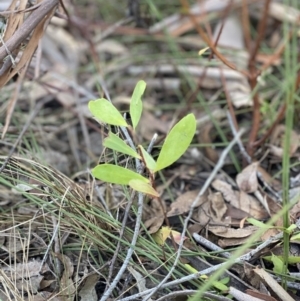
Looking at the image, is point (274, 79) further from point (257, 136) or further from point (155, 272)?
point (155, 272)

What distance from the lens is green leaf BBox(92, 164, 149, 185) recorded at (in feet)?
2.75

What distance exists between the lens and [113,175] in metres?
0.84

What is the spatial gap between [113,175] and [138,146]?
0.07 m

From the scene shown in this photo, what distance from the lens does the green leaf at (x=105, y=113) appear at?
A: 34.3 inches

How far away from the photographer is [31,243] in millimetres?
1093

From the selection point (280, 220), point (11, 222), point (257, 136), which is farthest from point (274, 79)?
point (11, 222)

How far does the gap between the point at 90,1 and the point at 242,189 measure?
1.38 meters

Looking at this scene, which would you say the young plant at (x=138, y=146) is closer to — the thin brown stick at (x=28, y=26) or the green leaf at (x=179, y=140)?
the green leaf at (x=179, y=140)

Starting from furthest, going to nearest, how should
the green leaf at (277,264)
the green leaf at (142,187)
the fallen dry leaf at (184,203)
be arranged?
the fallen dry leaf at (184,203) → the green leaf at (277,264) → the green leaf at (142,187)

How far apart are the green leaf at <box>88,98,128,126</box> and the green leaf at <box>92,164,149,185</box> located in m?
0.09

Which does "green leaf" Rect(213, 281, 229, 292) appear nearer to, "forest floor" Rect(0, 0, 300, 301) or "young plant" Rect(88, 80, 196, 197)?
"forest floor" Rect(0, 0, 300, 301)

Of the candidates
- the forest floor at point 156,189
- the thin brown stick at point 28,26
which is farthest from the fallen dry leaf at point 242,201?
the thin brown stick at point 28,26

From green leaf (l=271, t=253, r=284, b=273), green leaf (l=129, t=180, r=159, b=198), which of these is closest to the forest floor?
green leaf (l=271, t=253, r=284, b=273)

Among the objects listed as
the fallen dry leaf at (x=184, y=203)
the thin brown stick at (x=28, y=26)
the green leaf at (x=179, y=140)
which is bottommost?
the fallen dry leaf at (x=184, y=203)
